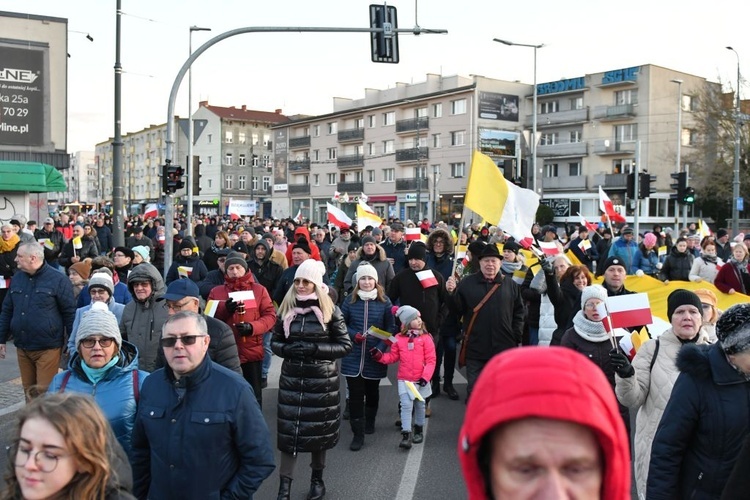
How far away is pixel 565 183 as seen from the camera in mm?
58469

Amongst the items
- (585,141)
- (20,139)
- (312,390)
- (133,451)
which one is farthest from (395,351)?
(585,141)

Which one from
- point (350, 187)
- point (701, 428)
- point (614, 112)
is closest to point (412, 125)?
point (350, 187)

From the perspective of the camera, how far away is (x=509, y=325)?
7.15 m

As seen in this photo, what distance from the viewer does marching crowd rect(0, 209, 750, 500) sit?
129 cm

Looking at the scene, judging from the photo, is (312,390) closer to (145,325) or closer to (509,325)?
(145,325)

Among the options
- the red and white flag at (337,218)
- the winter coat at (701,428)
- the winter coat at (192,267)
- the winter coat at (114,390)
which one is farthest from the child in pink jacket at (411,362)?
the red and white flag at (337,218)

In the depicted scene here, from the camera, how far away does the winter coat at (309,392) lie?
5555 millimetres

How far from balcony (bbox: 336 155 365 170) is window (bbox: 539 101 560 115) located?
1761 cm

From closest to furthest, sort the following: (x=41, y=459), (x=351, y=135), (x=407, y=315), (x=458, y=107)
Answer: (x=41, y=459) → (x=407, y=315) → (x=458, y=107) → (x=351, y=135)

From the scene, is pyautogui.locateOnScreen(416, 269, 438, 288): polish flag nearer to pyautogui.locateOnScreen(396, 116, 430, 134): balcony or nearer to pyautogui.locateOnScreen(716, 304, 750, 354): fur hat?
pyautogui.locateOnScreen(716, 304, 750, 354): fur hat

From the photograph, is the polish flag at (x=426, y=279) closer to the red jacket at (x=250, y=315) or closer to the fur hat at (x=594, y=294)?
the red jacket at (x=250, y=315)

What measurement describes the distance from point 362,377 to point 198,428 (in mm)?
3872

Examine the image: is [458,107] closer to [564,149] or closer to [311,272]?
[564,149]

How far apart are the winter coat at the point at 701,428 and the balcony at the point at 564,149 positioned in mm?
57201
